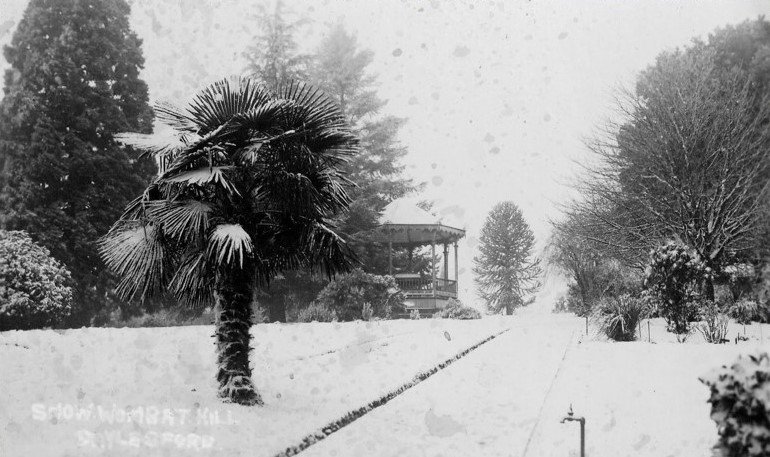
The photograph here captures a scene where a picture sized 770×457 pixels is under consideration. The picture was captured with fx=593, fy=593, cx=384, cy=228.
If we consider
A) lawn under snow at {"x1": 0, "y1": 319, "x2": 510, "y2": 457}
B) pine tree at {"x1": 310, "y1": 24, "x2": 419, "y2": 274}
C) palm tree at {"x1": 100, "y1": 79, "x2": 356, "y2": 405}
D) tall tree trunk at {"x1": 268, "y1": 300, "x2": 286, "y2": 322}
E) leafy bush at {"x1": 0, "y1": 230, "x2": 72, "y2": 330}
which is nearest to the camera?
lawn under snow at {"x1": 0, "y1": 319, "x2": 510, "y2": 457}

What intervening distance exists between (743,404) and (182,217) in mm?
5482

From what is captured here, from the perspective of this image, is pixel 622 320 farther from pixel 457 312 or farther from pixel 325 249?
pixel 457 312

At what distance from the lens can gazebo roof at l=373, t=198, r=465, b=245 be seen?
2623 centimetres

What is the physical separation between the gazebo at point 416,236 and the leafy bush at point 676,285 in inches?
531

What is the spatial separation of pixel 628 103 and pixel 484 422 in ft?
53.2

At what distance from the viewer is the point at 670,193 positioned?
17781 mm

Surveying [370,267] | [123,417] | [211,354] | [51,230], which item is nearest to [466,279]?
[370,267]

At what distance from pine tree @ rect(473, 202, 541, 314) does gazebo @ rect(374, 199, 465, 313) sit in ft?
80.9

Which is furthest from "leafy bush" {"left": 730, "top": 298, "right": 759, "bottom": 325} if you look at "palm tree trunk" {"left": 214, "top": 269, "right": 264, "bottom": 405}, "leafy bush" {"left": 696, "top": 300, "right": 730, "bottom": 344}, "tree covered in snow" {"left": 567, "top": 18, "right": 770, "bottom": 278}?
"palm tree trunk" {"left": 214, "top": 269, "right": 264, "bottom": 405}

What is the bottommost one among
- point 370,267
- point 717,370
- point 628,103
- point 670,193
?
point 717,370

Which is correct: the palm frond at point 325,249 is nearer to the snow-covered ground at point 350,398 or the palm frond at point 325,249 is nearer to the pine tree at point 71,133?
the snow-covered ground at point 350,398

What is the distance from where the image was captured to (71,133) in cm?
1927

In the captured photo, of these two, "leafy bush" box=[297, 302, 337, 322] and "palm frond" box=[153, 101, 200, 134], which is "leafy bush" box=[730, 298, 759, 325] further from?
"palm frond" box=[153, 101, 200, 134]

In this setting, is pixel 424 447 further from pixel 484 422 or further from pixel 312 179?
pixel 312 179
